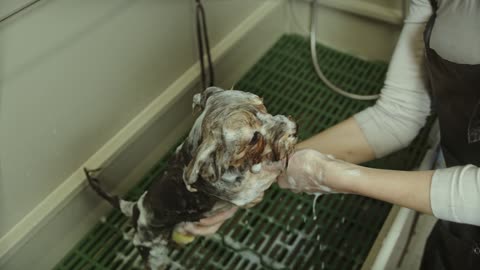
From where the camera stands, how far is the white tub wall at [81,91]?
1.01 meters

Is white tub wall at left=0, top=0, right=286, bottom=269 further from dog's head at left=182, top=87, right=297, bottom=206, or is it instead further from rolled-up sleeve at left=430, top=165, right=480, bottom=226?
rolled-up sleeve at left=430, top=165, right=480, bottom=226

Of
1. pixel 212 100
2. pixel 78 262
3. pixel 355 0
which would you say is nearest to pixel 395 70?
pixel 212 100

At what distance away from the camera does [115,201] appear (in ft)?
4.02

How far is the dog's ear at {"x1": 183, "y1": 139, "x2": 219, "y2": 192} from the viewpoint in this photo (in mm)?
695

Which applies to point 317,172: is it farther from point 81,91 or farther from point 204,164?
point 81,91

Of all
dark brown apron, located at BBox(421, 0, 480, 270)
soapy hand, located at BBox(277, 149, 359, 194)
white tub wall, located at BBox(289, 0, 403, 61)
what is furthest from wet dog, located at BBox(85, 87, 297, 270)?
white tub wall, located at BBox(289, 0, 403, 61)

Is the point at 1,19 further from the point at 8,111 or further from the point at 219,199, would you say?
the point at 219,199

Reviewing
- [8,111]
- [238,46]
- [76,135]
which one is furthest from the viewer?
[238,46]

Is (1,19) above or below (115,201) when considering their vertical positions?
above

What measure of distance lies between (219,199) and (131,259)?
573 mm

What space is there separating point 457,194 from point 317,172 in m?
0.25

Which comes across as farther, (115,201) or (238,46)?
(238,46)

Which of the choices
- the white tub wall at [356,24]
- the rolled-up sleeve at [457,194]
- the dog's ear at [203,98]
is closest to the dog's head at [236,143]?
the dog's ear at [203,98]

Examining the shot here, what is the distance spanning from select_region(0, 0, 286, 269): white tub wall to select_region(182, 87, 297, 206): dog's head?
1.01 feet
